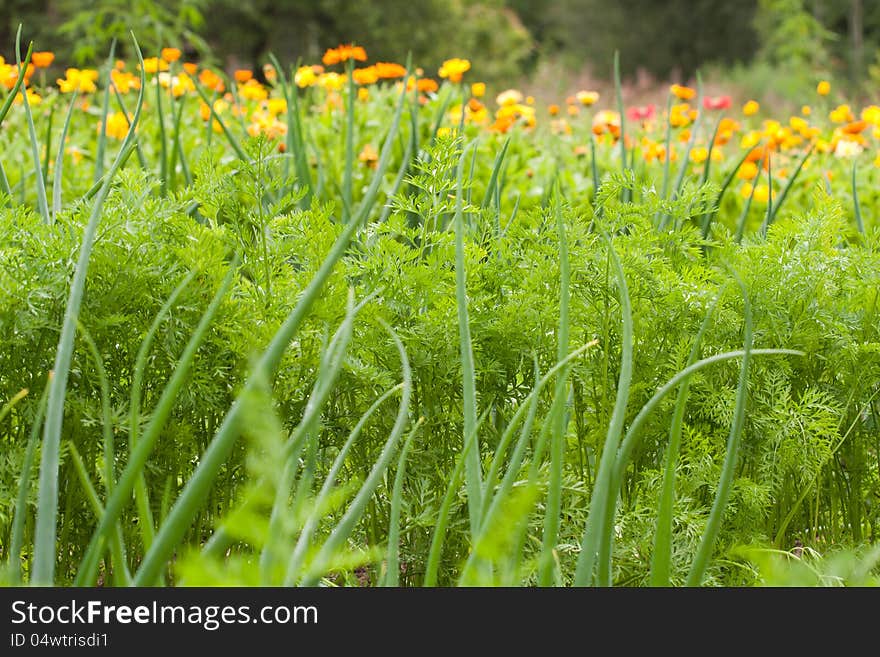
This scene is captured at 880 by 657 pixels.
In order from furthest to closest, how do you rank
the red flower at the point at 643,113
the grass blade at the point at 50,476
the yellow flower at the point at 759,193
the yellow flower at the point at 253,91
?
1. the red flower at the point at 643,113
2. the yellow flower at the point at 253,91
3. the yellow flower at the point at 759,193
4. the grass blade at the point at 50,476

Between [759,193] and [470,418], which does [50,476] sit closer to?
[470,418]

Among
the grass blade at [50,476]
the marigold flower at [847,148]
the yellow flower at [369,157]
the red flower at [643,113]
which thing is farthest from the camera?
the red flower at [643,113]

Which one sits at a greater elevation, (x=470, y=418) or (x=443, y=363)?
(x=443, y=363)

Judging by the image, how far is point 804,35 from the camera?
38.8 ft

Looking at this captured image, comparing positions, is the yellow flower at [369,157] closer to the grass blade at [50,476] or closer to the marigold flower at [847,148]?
the marigold flower at [847,148]

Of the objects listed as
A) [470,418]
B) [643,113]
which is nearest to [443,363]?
[470,418]

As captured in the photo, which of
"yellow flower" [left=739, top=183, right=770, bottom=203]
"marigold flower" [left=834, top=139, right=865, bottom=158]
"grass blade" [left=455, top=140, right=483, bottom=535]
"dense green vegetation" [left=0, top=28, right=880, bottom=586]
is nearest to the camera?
"grass blade" [left=455, top=140, right=483, bottom=535]

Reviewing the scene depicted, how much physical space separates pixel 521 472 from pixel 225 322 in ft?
1.25

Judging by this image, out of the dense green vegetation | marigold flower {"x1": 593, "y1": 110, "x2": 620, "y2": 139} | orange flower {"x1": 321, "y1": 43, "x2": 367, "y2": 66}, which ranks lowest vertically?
the dense green vegetation

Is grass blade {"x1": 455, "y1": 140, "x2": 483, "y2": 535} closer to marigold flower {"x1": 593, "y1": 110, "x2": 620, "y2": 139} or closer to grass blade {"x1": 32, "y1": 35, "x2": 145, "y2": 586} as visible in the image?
grass blade {"x1": 32, "y1": 35, "x2": 145, "y2": 586}

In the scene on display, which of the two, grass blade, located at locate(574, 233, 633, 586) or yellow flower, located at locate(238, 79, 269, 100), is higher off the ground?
yellow flower, located at locate(238, 79, 269, 100)

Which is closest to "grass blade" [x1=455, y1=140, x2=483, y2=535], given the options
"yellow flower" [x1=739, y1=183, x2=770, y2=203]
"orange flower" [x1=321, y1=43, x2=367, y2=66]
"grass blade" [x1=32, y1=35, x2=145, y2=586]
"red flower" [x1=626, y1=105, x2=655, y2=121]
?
"grass blade" [x1=32, y1=35, x2=145, y2=586]

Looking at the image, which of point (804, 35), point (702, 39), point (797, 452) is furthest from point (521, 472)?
point (702, 39)

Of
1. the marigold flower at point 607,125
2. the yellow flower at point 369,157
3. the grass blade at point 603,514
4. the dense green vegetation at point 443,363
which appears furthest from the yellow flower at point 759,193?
the grass blade at point 603,514
